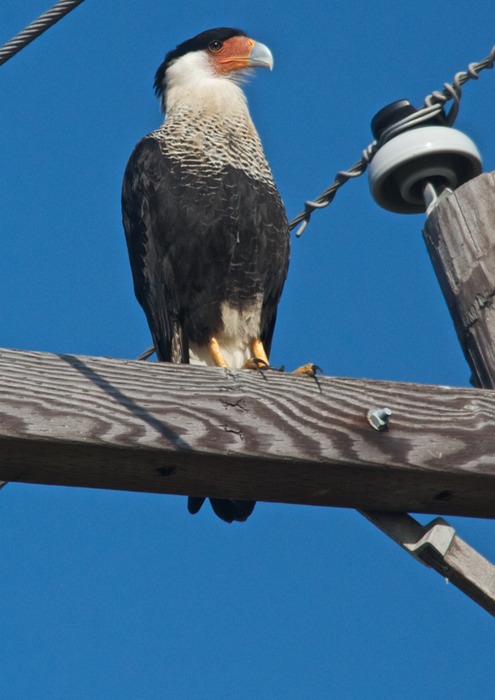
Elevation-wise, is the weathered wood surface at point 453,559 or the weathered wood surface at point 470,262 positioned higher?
the weathered wood surface at point 470,262

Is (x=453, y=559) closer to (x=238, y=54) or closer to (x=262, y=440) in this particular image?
(x=262, y=440)

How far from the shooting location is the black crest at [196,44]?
223 inches

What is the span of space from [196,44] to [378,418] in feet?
12.2

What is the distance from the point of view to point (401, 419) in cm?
242

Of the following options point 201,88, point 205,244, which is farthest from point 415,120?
point 201,88

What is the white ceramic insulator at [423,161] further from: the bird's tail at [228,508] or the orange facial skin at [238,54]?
the orange facial skin at [238,54]

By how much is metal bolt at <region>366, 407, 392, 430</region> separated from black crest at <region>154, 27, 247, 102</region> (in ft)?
11.8

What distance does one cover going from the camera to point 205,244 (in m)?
4.38

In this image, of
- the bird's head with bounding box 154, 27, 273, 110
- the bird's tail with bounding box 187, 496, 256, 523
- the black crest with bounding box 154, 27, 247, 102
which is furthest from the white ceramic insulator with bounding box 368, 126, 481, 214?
the black crest with bounding box 154, 27, 247, 102

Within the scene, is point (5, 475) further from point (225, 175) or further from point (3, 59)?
point (225, 175)

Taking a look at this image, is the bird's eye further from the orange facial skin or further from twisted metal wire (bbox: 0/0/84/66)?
twisted metal wire (bbox: 0/0/84/66)

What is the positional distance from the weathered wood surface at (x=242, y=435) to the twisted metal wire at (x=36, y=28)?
812 millimetres

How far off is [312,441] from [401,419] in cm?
21

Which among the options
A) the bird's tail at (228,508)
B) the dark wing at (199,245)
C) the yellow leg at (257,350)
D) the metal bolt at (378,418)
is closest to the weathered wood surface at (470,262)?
the metal bolt at (378,418)
